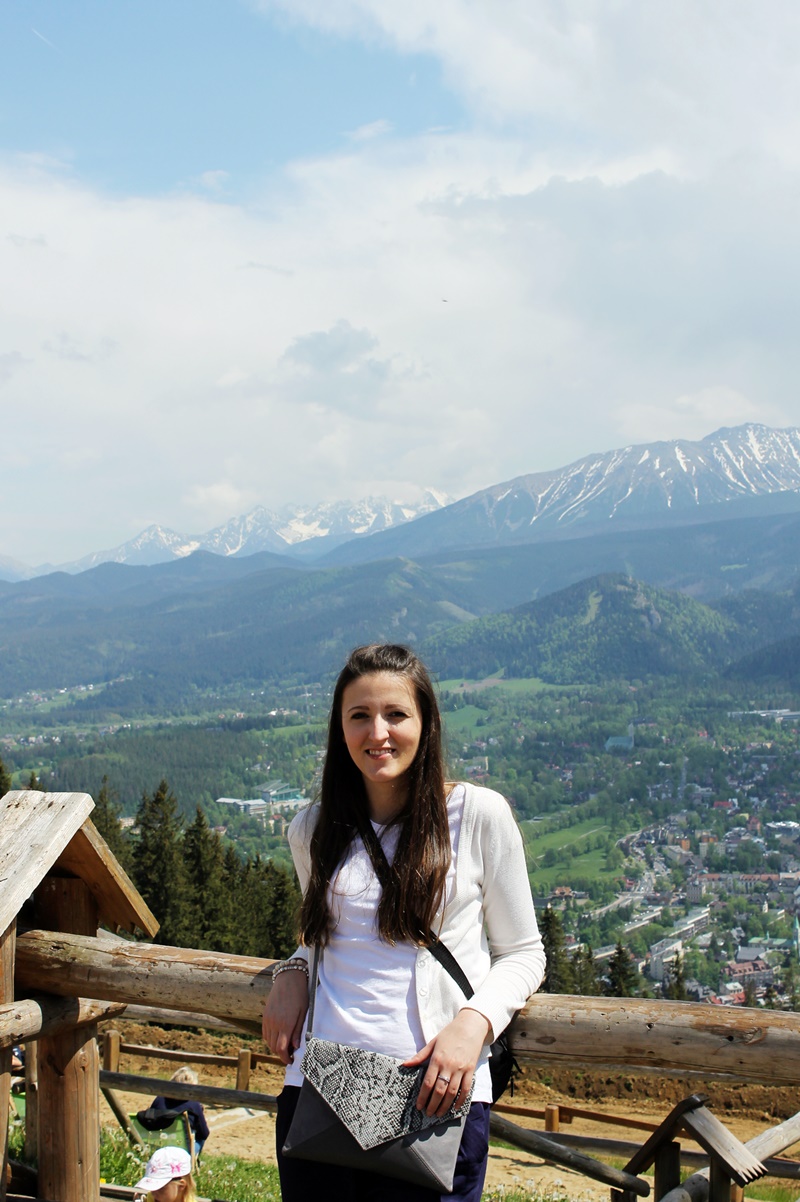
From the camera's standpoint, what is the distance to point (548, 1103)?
15859 mm

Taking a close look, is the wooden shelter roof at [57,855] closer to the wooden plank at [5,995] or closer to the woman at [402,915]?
the wooden plank at [5,995]

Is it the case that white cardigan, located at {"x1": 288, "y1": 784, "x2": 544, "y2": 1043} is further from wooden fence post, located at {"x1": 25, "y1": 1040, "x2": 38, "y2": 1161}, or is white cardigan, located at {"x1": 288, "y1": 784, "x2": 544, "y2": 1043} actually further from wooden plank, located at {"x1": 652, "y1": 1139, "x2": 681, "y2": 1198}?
wooden fence post, located at {"x1": 25, "y1": 1040, "x2": 38, "y2": 1161}

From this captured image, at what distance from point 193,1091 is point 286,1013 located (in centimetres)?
568

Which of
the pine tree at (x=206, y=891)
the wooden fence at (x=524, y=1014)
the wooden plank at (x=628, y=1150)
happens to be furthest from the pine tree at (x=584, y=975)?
the wooden fence at (x=524, y=1014)

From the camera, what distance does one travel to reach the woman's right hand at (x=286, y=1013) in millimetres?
2664

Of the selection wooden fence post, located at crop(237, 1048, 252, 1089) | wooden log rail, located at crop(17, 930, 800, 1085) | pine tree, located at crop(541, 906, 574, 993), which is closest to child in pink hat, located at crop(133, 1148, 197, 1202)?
wooden log rail, located at crop(17, 930, 800, 1085)

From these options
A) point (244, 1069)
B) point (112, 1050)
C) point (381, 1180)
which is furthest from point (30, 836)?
point (112, 1050)

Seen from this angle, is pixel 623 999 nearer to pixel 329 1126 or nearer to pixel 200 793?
pixel 329 1126

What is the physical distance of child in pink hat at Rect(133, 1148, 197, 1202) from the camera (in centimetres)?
428

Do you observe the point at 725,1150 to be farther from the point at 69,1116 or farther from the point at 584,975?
the point at 584,975

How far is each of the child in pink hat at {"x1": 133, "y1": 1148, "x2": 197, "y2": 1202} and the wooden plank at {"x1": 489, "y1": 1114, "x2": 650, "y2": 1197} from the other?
1.39m

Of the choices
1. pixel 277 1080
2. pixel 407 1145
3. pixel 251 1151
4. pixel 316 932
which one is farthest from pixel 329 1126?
pixel 277 1080

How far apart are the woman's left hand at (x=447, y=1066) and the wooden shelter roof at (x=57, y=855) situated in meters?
1.42

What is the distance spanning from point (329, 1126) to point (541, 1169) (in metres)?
9.81
